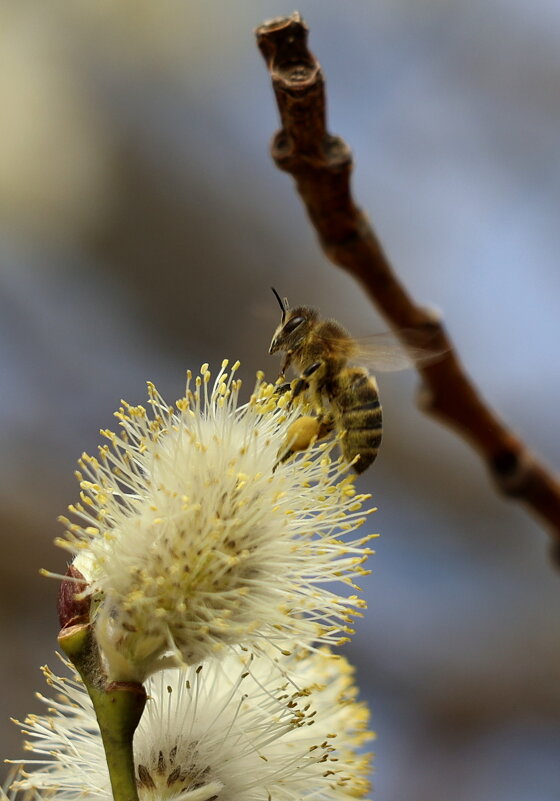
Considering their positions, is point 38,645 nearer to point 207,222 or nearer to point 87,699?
point 207,222

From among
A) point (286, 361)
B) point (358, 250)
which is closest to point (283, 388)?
point (286, 361)

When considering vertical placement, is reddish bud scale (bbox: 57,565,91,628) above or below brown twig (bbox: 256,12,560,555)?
below

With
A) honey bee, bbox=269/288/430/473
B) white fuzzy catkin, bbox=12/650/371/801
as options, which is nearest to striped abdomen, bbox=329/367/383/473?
honey bee, bbox=269/288/430/473

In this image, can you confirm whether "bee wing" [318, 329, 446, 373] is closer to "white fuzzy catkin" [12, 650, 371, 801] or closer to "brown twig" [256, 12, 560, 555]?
"brown twig" [256, 12, 560, 555]

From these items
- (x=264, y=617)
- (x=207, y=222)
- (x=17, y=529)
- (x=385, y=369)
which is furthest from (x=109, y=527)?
(x=207, y=222)

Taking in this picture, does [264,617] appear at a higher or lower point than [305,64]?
lower

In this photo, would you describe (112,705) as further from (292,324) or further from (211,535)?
(292,324)
